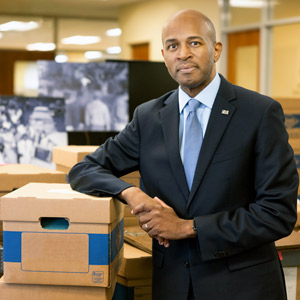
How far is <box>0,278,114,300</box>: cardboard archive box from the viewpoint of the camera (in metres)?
1.56

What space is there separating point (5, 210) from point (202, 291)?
0.57 m

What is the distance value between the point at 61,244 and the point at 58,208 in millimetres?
97

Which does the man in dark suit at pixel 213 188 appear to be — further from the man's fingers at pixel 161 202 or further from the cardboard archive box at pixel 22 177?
the cardboard archive box at pixel 22 177

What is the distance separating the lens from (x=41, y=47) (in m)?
9.43

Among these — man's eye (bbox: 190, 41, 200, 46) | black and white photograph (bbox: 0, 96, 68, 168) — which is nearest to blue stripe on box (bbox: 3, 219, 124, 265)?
man's eye (bbox: 190, 41, 200, 46)

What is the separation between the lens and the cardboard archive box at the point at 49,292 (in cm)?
156

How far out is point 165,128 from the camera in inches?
64.0

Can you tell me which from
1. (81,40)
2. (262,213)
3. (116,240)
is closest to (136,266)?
(116,240)

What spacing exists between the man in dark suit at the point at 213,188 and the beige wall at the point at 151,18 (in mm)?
5815

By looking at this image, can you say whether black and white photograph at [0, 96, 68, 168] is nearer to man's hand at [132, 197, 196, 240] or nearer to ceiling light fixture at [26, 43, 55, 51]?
man's hand at [132, 197, 196, 240]

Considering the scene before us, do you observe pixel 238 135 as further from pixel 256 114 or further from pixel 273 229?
pixel 273 229

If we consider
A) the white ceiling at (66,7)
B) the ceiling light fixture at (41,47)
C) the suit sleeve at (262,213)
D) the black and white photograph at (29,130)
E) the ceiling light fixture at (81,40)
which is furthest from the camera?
the ceiling light fixture at (81,40)

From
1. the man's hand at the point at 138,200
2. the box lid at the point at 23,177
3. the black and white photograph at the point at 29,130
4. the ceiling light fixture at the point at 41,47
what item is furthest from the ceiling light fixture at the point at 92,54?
the man's hand at the point at 138,200

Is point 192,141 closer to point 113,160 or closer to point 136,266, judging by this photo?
point 113,160
